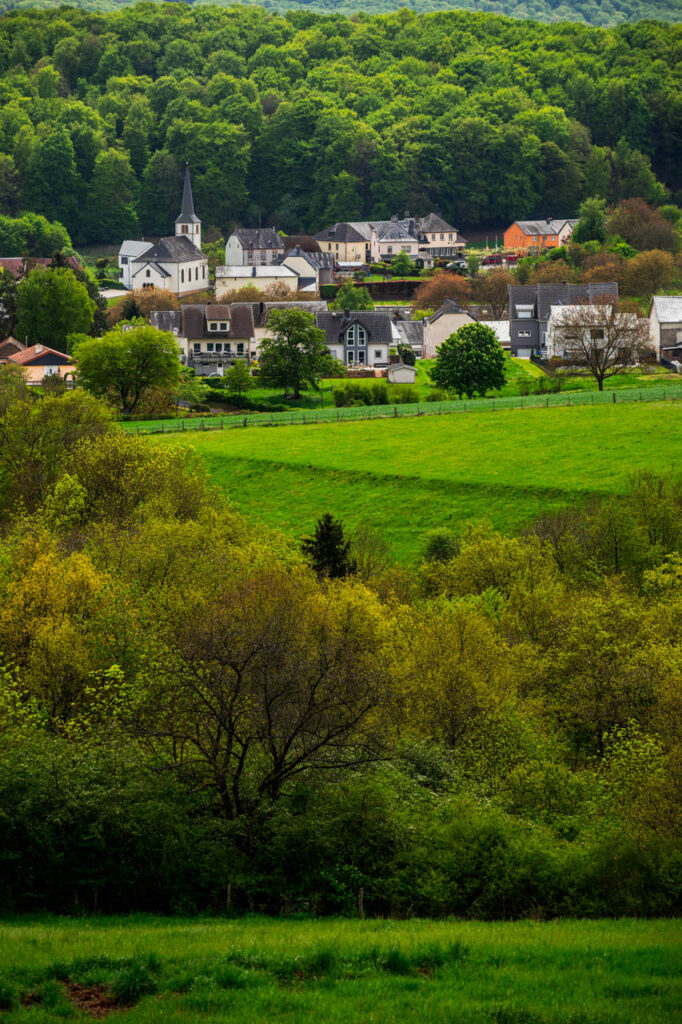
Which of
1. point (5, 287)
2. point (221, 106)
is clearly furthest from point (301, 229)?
point (5, 287)

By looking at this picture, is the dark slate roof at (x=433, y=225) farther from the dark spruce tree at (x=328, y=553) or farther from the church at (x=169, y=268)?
the dark spruce tree at (x=328, y=553)

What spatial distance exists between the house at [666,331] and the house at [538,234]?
5365 cm

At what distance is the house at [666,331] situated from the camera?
3196 inches

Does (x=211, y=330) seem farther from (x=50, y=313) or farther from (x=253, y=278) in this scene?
(x=253, y=278)

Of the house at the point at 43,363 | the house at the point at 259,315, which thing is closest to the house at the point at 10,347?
the house at the point at 43,363

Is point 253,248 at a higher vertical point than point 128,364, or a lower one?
higher

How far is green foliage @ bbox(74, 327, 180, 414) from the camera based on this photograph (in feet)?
214

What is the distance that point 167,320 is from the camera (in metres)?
88.4

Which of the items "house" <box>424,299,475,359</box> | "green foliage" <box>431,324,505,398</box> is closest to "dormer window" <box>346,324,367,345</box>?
"house" <box>424,299,475,359</box>

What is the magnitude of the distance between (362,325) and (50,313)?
18995 millimetres

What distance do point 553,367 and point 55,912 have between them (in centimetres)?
6488

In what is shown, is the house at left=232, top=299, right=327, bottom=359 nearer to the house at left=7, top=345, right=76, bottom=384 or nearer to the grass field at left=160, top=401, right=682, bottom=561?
the house at left=7, top=345, right=76, bottom=384

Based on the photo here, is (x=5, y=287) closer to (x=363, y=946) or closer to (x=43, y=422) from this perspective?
(x=43, y=422)

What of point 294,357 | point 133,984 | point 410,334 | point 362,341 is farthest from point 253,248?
point 133,984
